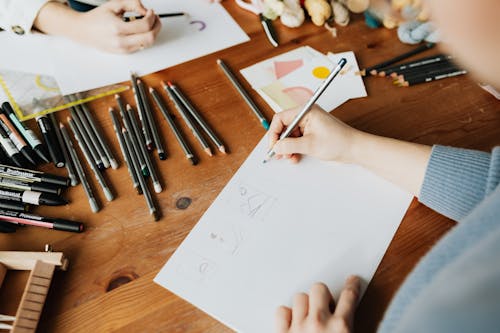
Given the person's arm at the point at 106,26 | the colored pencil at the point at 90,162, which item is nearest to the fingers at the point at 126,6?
the person's arm at the point at 106,26

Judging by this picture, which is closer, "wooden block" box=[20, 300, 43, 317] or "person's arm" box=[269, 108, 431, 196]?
"wooden block" box=[20, 300, 43, 317]

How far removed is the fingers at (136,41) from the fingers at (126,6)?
2.0 inches

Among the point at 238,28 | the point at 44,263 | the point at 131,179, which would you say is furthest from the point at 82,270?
the point at 238,28

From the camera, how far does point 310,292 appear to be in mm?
509

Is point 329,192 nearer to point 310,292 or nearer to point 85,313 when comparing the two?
point 310,292

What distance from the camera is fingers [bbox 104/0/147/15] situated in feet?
2.63

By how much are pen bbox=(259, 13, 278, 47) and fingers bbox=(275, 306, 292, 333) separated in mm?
524

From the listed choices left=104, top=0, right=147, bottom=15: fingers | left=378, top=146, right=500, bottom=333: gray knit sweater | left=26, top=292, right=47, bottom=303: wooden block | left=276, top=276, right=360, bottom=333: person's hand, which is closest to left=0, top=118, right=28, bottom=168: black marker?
left=26, top=292, right=47, bottom=303: wooden block

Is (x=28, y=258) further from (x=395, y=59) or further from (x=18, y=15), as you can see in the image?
(x=395, y=59)

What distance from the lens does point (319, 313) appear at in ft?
1.59

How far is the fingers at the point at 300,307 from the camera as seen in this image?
0.49m

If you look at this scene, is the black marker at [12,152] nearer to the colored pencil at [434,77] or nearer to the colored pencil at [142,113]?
the colored pencil at [142,113]

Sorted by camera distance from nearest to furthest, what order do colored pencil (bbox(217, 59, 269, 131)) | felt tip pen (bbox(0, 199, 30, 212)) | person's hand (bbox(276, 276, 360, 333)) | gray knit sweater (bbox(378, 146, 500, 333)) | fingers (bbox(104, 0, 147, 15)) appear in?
gray knit sweater (bbox(378, 146, 500, 333)) → person's hand (bbox(276, 276, 360, 333)) → felt tip pen (bbox(0, 199, 30, 212)) → colored pencil (bbox(217, 59, 269, 131)) → fingers (bbox(104, 0, 147, 15))

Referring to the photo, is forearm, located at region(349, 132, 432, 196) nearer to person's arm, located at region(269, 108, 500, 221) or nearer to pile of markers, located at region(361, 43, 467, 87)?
person's arm, located at region(269, 108, 500, 221)
